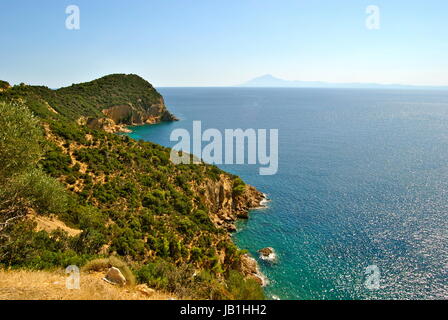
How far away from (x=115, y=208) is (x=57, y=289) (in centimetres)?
1723

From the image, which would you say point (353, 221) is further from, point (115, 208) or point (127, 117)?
point (127, 117)

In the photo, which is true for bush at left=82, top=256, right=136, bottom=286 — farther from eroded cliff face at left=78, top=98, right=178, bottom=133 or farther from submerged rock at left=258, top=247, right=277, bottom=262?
eroded cliff face at left=78, top=98, right=178, bottom=133

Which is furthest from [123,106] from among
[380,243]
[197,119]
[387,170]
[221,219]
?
[380,243]

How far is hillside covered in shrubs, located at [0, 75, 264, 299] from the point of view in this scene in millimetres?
14141

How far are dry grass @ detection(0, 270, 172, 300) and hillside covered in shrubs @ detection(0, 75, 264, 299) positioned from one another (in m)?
1.11

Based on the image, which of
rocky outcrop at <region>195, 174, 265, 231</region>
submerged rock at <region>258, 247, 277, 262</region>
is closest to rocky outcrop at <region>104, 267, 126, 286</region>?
submerged rock at <region>258, 247, 277, 262</region>

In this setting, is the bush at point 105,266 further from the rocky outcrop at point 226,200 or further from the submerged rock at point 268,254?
the rocky outcrop at point 226,200

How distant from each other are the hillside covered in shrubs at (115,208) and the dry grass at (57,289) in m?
1.11

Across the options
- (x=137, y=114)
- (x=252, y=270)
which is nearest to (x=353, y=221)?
(x=252, y=270)

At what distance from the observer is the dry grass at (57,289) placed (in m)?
10.2

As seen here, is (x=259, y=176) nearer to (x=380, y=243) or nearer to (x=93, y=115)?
(x=380, y=243)

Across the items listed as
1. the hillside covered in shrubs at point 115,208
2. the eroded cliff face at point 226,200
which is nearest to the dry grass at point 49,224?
the hillside covered in shrubs at point 115,208

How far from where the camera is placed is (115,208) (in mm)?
27422

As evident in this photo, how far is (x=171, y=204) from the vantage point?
33.4 metres
